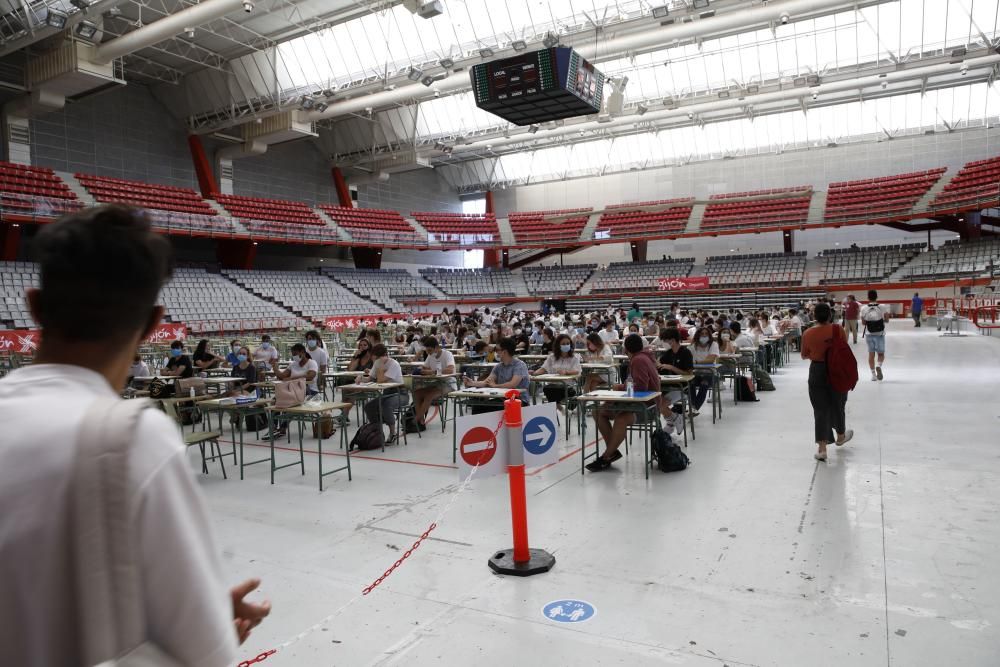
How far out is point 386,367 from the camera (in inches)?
331

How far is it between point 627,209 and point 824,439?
36.1 meters

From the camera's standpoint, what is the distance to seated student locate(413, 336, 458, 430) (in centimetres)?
912

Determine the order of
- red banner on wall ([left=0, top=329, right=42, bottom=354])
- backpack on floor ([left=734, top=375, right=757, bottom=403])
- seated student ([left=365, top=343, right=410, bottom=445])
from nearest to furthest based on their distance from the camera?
seated student ([left=365, top=343, right=410, bottom=445]) < backpack on floor ([left=734, top=375, right=757, bottom=403]) < red banner on wall ([left=0, top=329, right=42, bottom=354])

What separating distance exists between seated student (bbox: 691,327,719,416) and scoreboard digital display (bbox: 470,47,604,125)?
5150 mm

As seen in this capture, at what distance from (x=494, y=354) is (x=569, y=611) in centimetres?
805

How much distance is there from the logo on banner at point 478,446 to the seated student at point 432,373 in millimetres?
4525

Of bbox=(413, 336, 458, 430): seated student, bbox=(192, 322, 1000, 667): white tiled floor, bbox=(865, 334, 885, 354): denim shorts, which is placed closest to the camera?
bbox=(192, 322, 1000, 667): white tiled floor

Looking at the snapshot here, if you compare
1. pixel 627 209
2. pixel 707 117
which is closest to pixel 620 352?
pixel 707 117

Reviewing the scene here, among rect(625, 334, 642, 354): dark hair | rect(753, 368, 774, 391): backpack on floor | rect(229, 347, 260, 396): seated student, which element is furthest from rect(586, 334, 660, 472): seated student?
rect(753, 368, 774, 391): backpack on floor

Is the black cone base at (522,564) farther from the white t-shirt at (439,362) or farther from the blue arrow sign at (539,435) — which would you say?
the white t-shirt at (439,362)

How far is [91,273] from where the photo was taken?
1069mm

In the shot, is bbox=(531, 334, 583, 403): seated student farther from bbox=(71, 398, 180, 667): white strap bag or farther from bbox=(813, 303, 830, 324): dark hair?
bbox=(71, 398, 180, 667): white strap bag

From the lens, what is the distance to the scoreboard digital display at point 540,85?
37.1 feet

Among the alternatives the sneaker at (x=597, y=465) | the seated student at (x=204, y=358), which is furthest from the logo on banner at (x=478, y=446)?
the seated student at (x=204, y=358)
